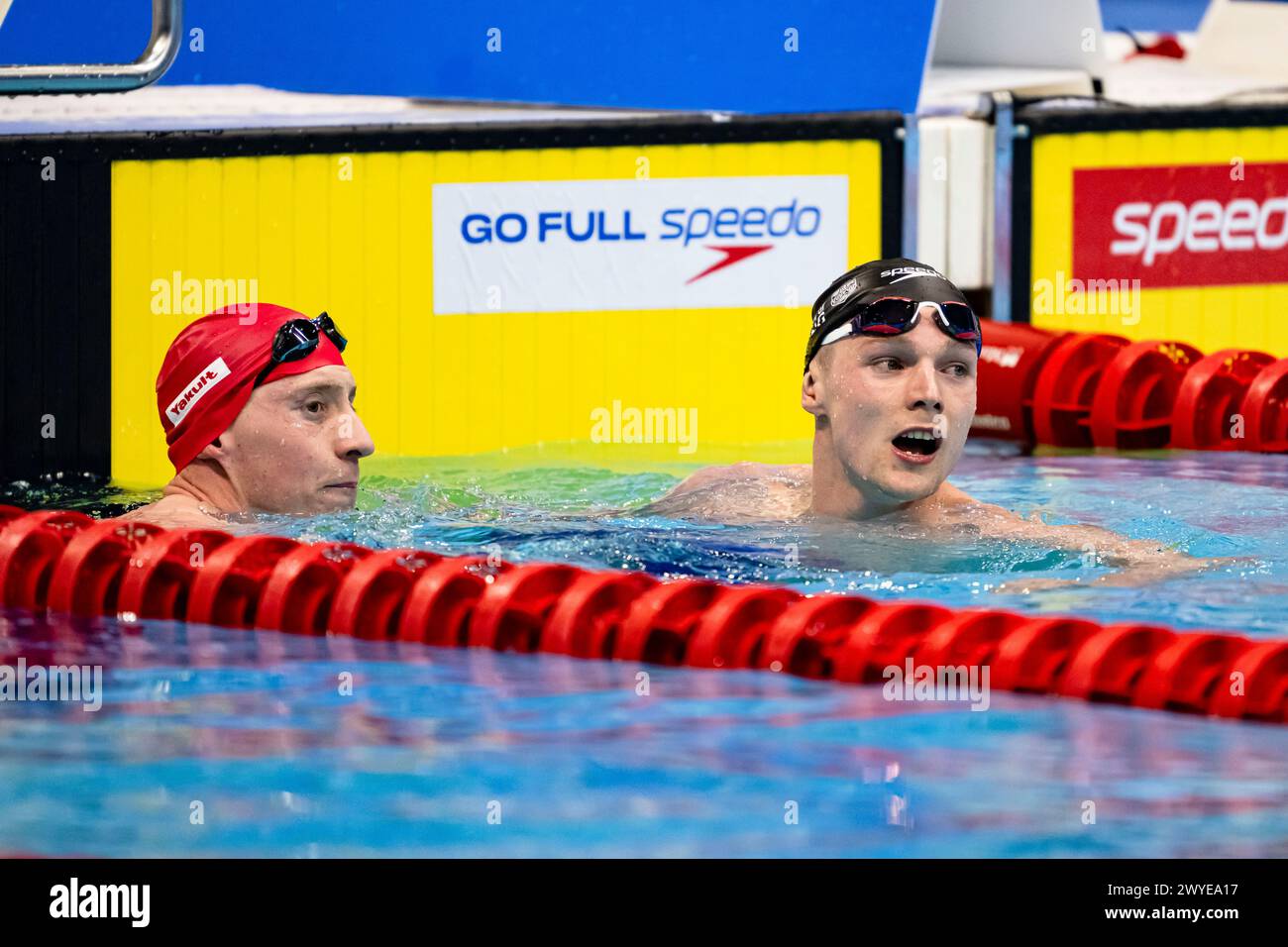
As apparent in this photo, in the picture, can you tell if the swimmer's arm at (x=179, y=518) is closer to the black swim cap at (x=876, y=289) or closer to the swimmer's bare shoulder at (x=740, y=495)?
the swimmer's bare shoulder at (x=740, y=495)

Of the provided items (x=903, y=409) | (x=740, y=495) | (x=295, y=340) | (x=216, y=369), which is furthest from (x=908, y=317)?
(x=216, y=369)

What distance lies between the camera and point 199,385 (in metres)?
5.50

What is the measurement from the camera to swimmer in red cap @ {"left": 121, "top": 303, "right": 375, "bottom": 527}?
17.9 feet

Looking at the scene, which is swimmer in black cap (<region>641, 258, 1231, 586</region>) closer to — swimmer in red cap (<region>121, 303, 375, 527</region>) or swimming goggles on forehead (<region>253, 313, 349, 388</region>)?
swimmer in red cap (<region>121, 303, 375, 527</region>)

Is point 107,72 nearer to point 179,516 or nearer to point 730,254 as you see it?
point 179,516

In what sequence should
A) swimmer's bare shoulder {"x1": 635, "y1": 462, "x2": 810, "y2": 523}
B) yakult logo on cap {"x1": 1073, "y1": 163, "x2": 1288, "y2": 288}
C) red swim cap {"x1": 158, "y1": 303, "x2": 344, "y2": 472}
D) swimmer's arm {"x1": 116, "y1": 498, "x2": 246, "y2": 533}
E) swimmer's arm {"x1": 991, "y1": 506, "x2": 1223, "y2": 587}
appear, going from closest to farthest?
swimmer's arm {"x1": 991, "y1": 506, "x2": 1223, "y2": 587}, swimmer's arm {"x1": 116, "y1": 498, "x2": 246, "y2": 533}, red swim cap {"x1": 158, "y1": 303, "x2": 344, "y2": 472}, swimmer's bare shoulder {"x1": 635, "y1": 462, "x2": 810, "y2": 523}, yakult logo on cap {"x1": 1073, "y1": 163, "x2": 1288, "y2": 288}

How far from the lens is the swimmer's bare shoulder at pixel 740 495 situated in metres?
5.67

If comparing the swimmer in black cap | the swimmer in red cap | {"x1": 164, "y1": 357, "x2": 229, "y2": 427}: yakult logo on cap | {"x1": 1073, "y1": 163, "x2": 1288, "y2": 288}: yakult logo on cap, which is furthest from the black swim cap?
{"x1": 1073, "y1": 163, "x2": 1288, "y2": 288}: yakult logo on cap

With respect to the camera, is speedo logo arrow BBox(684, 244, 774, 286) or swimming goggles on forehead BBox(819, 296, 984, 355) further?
speedo logo arrow BBox(684, 244, 774, 286)

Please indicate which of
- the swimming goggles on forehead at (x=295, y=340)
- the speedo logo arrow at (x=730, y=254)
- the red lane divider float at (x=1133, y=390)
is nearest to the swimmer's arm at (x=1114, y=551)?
the swimming goggles on forehead at (x=295, y=340)

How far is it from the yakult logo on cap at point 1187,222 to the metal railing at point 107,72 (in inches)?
183

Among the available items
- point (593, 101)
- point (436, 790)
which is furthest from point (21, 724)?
point (593, 101)

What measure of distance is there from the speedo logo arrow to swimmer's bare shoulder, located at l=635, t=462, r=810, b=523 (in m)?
2.18

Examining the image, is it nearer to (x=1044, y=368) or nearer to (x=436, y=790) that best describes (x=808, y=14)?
(x=1044, y=368)
